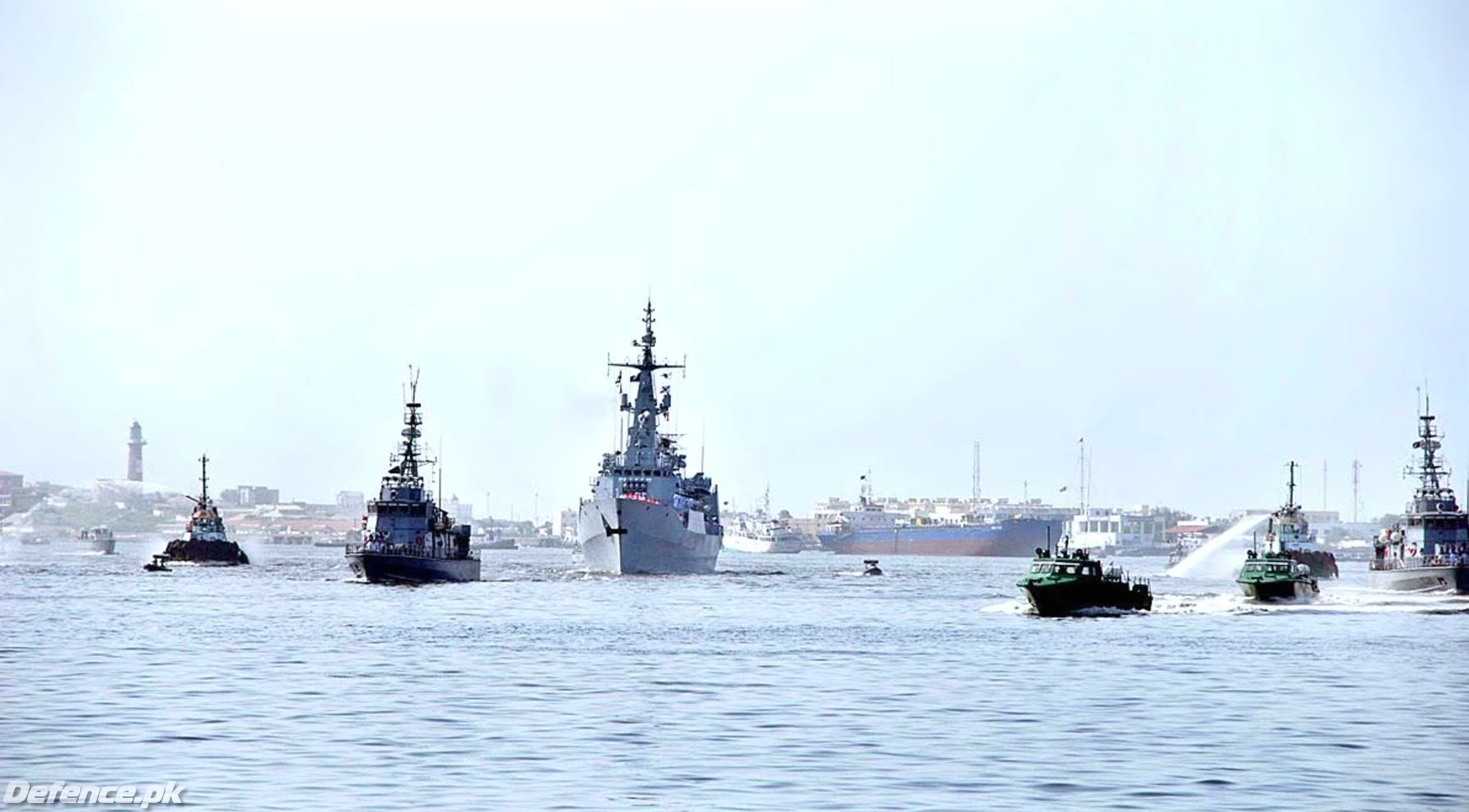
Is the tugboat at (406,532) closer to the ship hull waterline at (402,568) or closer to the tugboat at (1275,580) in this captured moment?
the ship hull waterline at (402,568)

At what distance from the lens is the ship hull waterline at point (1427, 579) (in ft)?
470

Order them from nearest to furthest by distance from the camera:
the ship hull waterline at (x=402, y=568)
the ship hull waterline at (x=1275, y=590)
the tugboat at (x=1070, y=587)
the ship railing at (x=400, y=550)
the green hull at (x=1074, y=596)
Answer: the green hull at (x=1074, y=596) → the tugboat at (x=1070, y=587) → the ship hull waterline at (x=1275, y=590) → the ship hull waterline at (x=402, y=568) → the ship railing at (x=400, y=550)

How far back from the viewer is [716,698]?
204ft

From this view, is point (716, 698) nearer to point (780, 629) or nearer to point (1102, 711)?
point (1102, 711)

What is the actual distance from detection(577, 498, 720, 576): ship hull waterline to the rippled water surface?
2410 inches

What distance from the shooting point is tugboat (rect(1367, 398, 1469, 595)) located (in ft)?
480

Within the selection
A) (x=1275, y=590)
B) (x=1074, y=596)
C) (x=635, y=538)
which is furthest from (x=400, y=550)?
(x=1275, y=590)

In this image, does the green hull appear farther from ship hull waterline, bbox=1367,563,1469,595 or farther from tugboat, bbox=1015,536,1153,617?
ship hull waterline, bbox=1367,563,1469,595

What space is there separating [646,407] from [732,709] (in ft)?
429

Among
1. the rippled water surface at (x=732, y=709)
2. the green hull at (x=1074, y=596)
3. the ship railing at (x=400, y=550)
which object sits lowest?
the rippled water surface at (x=732, y=709)

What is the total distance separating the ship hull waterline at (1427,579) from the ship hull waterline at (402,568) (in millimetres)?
67954

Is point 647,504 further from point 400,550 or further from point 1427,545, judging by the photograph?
point 1427,545

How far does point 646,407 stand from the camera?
189250 millimetres

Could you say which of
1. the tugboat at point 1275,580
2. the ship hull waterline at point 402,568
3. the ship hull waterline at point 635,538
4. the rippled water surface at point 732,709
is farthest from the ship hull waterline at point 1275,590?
the ship hull waterline at point 402,568
